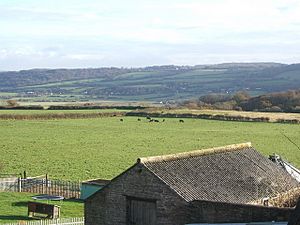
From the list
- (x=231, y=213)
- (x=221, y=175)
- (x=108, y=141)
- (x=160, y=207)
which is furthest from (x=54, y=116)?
(x=231, y=213)

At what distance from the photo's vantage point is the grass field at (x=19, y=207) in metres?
29.5

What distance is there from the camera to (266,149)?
59719 millimetres

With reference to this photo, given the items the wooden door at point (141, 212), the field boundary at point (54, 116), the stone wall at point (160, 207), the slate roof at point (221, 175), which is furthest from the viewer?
the field boundary at point (54, 116)

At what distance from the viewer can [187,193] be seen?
2011 centimetres

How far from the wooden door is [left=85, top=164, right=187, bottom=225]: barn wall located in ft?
0.64

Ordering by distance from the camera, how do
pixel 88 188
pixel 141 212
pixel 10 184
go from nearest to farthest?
1. pixel 141 212
2. pixel 88 188
3. pixel 10 184

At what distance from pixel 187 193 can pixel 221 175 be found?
270 cm

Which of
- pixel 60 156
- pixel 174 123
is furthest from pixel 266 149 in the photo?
pixel 174 123

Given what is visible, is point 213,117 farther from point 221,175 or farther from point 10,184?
point 221,175

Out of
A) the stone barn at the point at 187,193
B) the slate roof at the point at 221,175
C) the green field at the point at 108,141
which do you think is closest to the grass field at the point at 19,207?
the green field at the point at 108,141

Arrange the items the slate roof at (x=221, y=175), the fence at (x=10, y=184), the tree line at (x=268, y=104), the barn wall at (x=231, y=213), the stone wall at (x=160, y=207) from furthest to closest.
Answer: the tree line at (x=268, y=104) < the fence at (x=10, y=184) < the slate roof at (x=221, y=175) < the stone wall at (x=160, y=207) < the barn wall at (x=231, y=213)

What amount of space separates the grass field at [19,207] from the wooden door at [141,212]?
9.05m

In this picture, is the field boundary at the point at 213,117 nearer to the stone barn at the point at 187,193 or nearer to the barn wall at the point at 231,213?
the stone barn at the point at 187,193

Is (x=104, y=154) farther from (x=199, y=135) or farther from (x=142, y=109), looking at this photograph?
(x=142, y=109)
